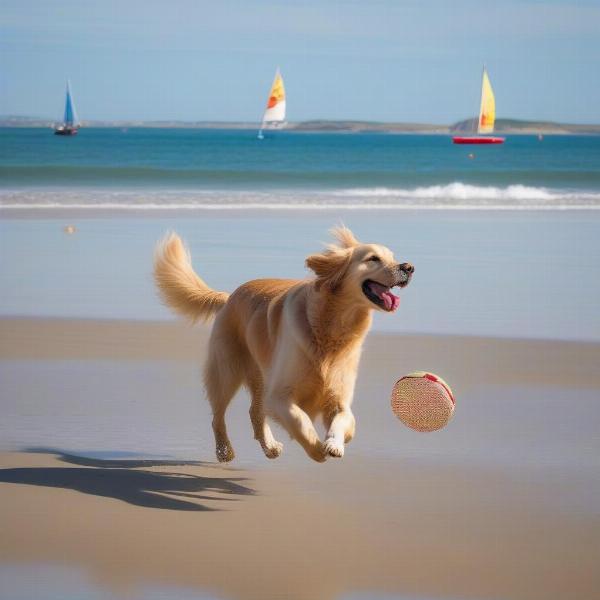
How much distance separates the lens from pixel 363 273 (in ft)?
19.3

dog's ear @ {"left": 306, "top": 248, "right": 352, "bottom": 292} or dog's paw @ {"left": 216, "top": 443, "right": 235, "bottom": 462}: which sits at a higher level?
dog's ear @ {"left": 306, "top": 248, "right": 352, "bottom": 292}

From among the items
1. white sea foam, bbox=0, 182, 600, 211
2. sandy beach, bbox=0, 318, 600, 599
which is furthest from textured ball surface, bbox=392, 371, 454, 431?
white sea foam, bbox=0, 182, 600, 211

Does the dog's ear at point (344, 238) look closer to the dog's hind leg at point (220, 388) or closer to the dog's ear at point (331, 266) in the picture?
the dog's ear at point (331, 266)

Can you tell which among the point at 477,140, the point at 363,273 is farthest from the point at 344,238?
the point at 477,140

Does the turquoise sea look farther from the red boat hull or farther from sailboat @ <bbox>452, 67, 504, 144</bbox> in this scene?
the red boat hull

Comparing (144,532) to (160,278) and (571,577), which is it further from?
(160,278)

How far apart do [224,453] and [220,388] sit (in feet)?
1.29

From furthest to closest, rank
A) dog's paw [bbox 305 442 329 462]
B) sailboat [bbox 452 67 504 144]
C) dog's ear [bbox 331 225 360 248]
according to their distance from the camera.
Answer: sailboat [bbox 452 67 504 144], dog's ear [bbox 331 225 360 248], dog's paw [bbox 305 442 329 462]

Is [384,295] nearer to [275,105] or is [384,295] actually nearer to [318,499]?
[318,499]

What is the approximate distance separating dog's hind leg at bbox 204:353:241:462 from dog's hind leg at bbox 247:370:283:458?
3.6 inches

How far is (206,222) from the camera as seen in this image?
68.5 feet

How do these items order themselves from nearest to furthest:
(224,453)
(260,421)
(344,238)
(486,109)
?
(344,238) → (224,453) → (260,421) → (486,109)

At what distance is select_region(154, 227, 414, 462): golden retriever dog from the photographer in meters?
5.88

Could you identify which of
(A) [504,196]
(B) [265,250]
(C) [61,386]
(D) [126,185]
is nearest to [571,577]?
(C) [61,386]
